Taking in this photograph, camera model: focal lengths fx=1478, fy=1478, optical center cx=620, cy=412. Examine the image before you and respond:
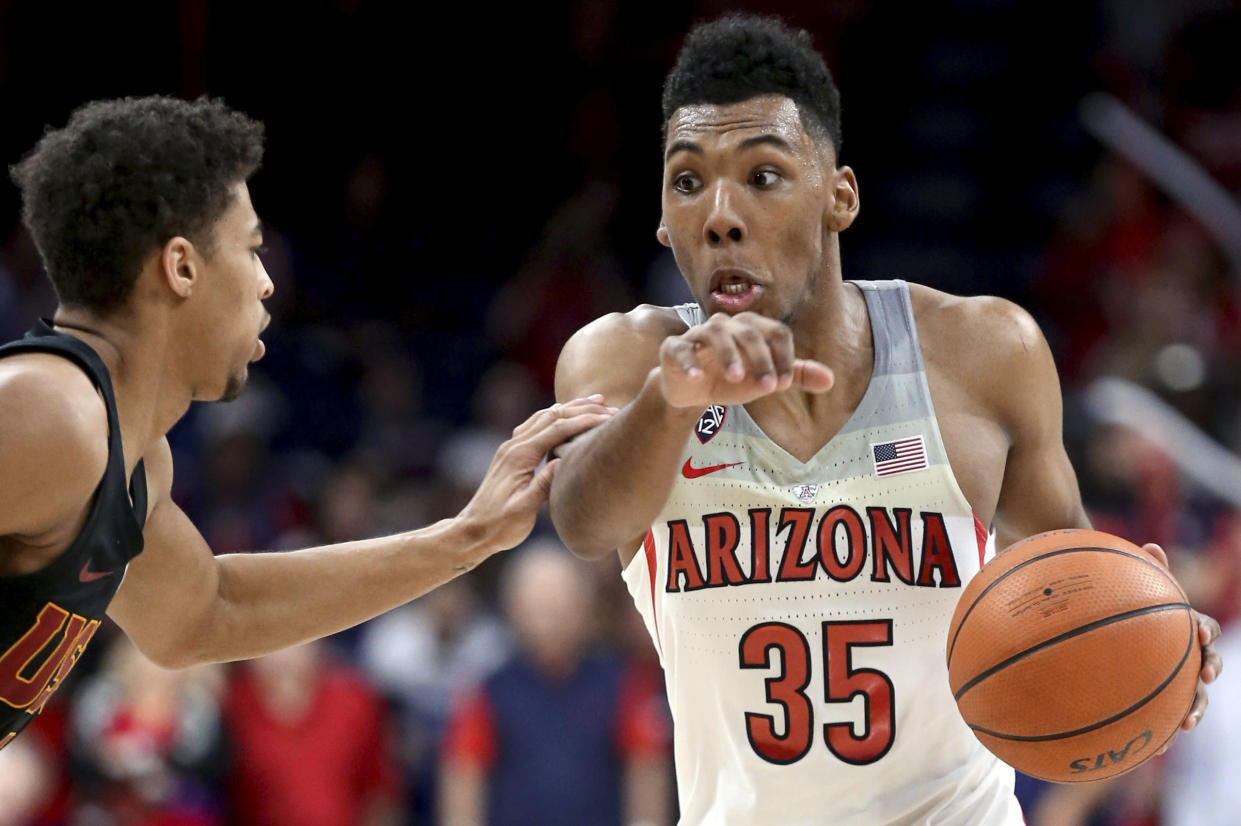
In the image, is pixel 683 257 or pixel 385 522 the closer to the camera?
pixel 683 257

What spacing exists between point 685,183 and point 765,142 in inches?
7.8

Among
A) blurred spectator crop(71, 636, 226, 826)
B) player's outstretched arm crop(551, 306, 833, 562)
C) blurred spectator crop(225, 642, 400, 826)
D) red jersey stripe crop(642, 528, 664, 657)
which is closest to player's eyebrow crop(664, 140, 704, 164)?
player's outstretched arm crop(551, 306, 833, 562)

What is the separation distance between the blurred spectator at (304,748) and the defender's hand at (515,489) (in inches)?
120

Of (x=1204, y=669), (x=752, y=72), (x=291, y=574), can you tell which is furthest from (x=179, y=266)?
(x=1204, y=669)

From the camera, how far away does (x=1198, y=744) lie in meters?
5.91

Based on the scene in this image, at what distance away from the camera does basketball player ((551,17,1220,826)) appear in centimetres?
317

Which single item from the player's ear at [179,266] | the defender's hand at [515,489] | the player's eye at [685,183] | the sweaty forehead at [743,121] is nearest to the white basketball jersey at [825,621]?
the defender's hand at [515,489]

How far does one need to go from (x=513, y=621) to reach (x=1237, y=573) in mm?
2961

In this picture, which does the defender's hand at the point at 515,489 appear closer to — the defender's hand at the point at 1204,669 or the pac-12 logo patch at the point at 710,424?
the pac-12 logo patch at the point at 710,424

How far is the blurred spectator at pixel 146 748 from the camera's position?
6059mm

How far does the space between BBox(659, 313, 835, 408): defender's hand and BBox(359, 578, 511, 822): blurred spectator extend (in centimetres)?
402

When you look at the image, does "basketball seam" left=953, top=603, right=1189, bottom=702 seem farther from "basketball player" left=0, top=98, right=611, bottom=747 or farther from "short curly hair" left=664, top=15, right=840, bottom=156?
"short curly hair" left=664, top=15, right=840, bottom=156

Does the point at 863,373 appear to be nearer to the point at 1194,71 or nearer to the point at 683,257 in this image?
the point at 683,257

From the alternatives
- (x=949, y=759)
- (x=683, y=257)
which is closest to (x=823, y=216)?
(x=683, y=257)
